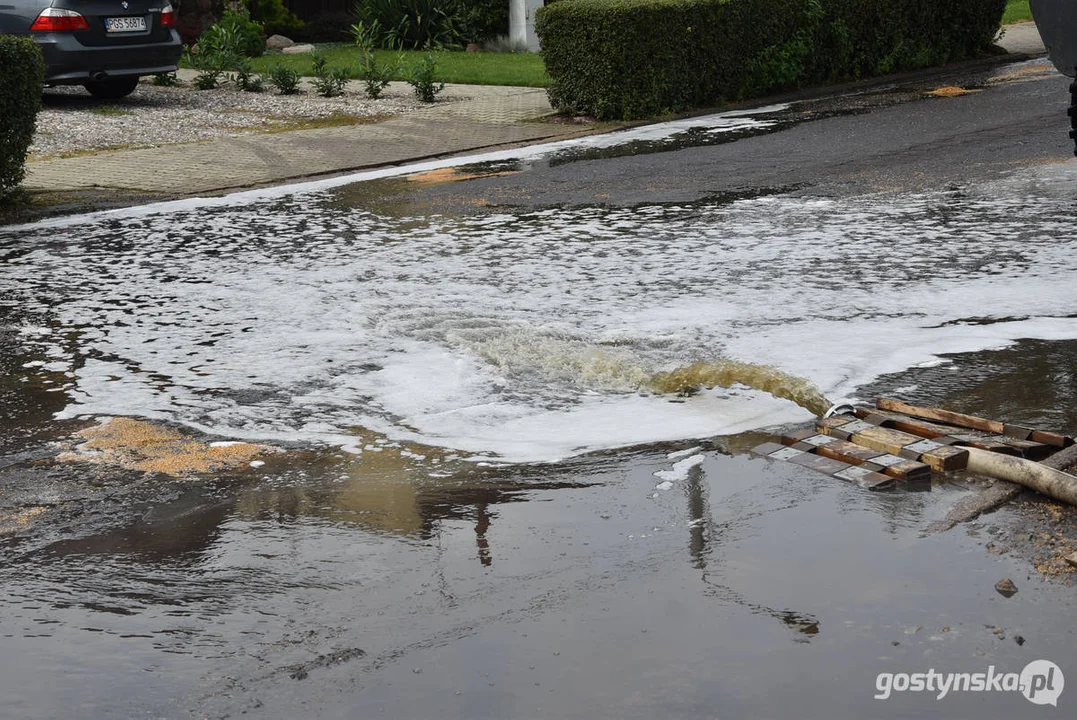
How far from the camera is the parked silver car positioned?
576 inches

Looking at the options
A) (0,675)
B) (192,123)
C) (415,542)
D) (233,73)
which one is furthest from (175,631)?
(233,73)

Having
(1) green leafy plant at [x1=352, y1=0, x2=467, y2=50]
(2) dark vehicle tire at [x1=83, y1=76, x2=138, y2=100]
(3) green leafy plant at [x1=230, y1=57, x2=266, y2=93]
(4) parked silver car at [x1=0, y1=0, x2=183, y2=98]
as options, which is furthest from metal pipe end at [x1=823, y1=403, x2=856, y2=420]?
(1) green leafy plant at [x1=352, y1=0, x2=467, y2=50]

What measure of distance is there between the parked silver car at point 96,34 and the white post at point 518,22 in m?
8.40

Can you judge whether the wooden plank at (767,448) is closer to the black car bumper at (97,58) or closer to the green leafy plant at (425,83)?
the black car bumper at (97,58)

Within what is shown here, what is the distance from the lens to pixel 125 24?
50.0 ft

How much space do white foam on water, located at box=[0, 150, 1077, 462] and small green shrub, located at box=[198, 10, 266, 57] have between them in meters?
10.2

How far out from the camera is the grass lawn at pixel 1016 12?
1008 inches

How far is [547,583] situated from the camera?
144 inches

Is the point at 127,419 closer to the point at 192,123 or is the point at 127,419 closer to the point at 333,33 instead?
the point at 192,123

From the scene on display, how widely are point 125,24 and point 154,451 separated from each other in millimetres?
11656

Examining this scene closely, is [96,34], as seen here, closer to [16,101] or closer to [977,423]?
[16,101]

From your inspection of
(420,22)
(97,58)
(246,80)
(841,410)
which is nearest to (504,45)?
(420,22)

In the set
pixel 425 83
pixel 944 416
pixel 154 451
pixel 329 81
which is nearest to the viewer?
pixel 944 416

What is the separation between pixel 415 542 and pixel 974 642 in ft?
5.39
